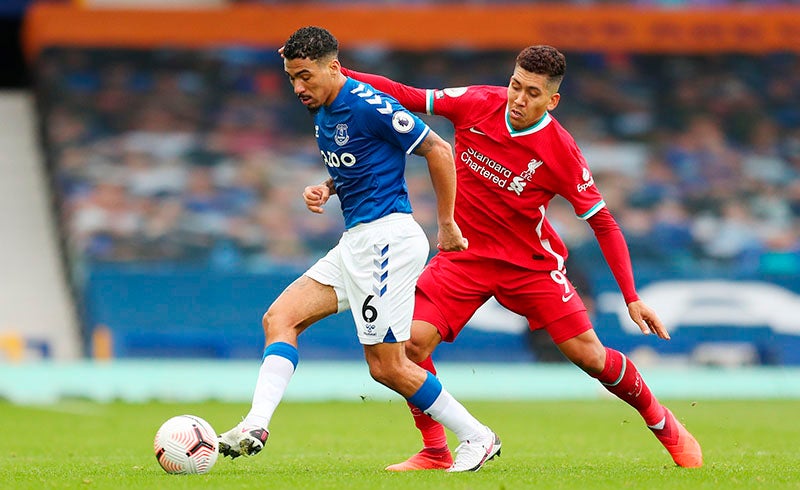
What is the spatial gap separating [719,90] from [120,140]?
1182cm

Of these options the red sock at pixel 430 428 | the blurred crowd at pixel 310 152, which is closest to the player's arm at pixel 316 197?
the red sock at pixel 430 428

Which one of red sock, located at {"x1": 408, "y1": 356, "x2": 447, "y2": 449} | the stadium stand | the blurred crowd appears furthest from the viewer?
the blurred crowd

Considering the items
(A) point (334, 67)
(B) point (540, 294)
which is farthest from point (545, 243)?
(A) point (334, 67)

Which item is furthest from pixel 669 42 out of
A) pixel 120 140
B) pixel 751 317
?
pixel 120 140

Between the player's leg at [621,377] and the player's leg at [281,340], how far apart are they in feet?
4.76

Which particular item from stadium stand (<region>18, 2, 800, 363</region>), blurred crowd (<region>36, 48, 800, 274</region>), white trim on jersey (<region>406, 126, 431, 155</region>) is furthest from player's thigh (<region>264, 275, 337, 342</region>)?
blurred crowd (<region>36, 48, 800, 274</region>)

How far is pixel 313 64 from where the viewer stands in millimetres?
6746

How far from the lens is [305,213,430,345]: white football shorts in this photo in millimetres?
6945

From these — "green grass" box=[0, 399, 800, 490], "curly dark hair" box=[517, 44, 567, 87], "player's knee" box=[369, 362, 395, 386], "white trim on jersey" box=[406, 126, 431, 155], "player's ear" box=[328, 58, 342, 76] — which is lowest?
"green grass" box=[0, 399, 800, 490]

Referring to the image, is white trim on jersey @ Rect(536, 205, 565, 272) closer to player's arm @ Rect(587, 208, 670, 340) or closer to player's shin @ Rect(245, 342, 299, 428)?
player's arm @ Rect(587, 208, 670, 340)

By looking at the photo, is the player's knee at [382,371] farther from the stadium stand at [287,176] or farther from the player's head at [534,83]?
the stadium stand at [287,176]

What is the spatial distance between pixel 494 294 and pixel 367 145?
1.46 meters

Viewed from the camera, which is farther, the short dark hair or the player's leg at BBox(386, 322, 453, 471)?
the player's leg at BBox(386, 322, 453, 471)

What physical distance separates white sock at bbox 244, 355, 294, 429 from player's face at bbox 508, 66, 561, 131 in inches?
80.6
